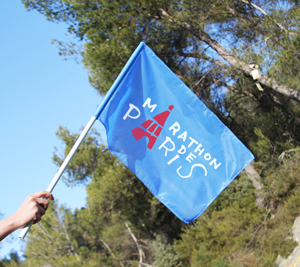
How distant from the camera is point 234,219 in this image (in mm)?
10391

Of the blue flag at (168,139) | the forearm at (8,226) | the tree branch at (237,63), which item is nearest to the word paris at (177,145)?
the blue flag at (168,139)

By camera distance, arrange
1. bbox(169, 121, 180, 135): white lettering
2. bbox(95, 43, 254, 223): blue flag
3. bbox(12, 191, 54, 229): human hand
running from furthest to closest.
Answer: bbox(169, 121, 180, 135): white lettering, bbox(95, 43, 254, 223): blue flag, bbox(12, 191, 54, 229): human hand

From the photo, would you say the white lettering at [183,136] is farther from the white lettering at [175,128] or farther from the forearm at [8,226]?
the forearm at [8,226]

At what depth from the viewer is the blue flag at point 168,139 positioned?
3866mm

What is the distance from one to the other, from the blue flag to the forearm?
6.79ft

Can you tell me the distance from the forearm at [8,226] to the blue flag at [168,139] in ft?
6.79

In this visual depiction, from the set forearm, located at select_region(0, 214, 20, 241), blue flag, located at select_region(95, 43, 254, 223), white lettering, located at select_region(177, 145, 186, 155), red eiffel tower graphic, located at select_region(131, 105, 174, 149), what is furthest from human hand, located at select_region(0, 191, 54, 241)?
white lettering, located at select_region(177, 145, 186, 155)

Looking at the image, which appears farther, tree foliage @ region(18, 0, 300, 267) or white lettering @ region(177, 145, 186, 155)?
tree foliage @ region(18, 0, 300, 267)

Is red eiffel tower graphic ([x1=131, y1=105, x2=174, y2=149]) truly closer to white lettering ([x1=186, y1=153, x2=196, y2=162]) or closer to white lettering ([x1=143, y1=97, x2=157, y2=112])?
white lettering ([x1=143, y1=97, x2=157, y2=112])

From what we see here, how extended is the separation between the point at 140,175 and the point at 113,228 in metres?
21.4

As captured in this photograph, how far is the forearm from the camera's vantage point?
1740 millimetres

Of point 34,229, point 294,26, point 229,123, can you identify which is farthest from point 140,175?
point 34,229

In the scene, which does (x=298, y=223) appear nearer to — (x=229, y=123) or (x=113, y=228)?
(x=229, y=123)

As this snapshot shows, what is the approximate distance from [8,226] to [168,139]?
2450 mm
